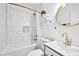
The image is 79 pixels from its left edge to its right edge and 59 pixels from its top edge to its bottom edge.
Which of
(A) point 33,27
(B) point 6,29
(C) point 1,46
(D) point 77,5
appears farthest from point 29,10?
(D) point 77,5

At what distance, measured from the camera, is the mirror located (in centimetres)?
111

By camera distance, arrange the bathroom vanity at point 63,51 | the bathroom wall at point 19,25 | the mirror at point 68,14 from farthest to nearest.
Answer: the bathroom wall at point 19,25 → the mirror at point 68,14 → the bathroom vanity at point 63,51

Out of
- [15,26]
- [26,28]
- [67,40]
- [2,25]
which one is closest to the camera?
[67,40]

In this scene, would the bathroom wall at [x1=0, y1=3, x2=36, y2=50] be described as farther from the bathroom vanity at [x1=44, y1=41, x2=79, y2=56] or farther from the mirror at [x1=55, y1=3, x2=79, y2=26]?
the bathroom vanity at [x1=44, y1=41, x2=79, y2=56]

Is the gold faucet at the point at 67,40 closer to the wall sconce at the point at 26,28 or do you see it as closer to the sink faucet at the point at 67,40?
the sink faucet at the point at 67,40

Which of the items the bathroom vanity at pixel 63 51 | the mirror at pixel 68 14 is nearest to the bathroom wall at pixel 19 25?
the mirror at pixel 68 14

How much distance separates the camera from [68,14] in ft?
4.17

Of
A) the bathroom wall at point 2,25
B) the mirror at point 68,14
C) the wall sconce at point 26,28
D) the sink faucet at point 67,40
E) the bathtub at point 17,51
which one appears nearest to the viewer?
the mirror at point 68,14

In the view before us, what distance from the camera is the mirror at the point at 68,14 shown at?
43.7 inches

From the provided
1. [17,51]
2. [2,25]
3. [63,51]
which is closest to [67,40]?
[63,51]

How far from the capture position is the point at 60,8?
1459 millimetres

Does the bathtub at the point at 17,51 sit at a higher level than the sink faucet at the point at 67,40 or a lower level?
lower

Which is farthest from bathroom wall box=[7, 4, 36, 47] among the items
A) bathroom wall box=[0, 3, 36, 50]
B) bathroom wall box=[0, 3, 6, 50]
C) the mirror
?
the mirror

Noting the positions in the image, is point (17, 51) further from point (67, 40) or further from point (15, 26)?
point (67, 40)
